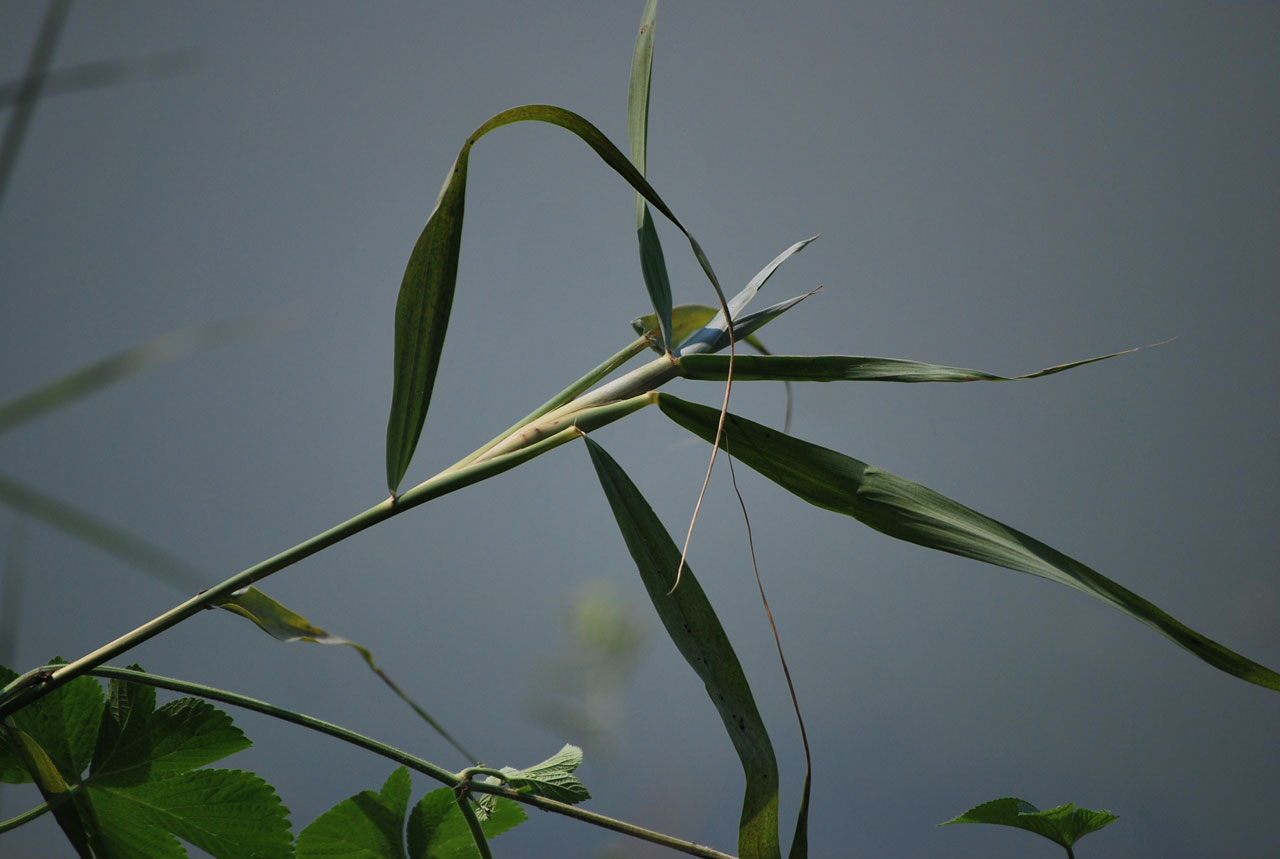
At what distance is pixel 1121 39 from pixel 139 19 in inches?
95.0

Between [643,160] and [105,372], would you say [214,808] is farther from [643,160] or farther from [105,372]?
[643,160]

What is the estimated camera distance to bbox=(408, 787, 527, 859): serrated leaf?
288 mm

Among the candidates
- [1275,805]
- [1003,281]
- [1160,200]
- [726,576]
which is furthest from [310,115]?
[1275,805]

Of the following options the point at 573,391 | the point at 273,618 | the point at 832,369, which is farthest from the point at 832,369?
the point at 273,618

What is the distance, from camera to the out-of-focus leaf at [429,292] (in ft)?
0.79

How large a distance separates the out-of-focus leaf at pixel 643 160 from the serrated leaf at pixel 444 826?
0.63 feet

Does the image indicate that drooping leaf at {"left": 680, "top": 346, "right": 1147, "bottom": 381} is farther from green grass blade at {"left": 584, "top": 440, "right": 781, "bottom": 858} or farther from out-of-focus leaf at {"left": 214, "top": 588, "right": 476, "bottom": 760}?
out-of-focus leaf at {"left": 214, "top": 588, "right": 476, "bottom": 760}

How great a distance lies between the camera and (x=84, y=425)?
1767 millimetres

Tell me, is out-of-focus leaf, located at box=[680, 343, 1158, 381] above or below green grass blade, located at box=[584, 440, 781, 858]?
above

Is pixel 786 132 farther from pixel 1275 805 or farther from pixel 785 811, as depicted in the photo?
pixel 1275 805

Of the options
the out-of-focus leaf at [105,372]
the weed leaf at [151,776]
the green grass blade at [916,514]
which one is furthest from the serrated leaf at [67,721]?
the green grass blade at [916,514]

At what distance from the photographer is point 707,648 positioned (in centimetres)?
23

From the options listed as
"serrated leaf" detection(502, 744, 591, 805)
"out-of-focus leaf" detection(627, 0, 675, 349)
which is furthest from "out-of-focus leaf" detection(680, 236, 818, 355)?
"serrated leaf" detection(502, 744, 591, 805)

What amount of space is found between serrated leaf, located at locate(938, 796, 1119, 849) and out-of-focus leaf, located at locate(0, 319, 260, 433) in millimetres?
320
